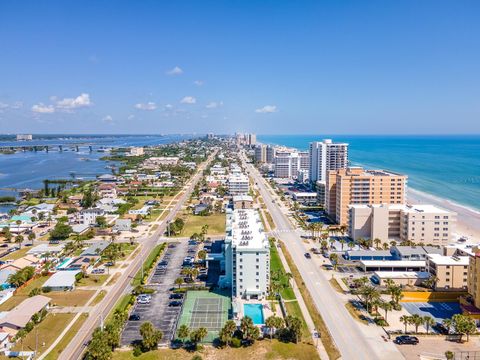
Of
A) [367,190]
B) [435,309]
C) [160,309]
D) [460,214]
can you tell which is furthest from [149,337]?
[460,214]

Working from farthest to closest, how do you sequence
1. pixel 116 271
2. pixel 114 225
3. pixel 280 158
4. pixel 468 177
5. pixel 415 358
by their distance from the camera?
pixel 280 158 < pixel 468 177 < pixel 114 225 < pixel 116 271 < pixel 415 358

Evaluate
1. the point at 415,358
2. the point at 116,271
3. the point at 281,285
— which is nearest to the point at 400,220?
the point at 281,285

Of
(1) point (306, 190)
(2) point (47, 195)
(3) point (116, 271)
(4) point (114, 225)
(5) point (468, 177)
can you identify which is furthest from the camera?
(5) point (468, 177)

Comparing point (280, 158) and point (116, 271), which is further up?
point (280, 158)

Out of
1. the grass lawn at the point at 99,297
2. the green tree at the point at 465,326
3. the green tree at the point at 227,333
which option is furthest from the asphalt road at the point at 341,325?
the grass lawn at the point at 99,297

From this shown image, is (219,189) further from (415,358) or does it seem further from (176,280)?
(415,358)

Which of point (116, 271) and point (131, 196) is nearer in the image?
point (116, 271)
